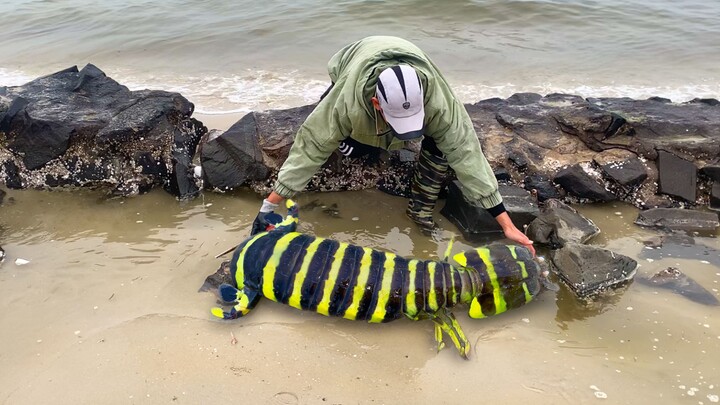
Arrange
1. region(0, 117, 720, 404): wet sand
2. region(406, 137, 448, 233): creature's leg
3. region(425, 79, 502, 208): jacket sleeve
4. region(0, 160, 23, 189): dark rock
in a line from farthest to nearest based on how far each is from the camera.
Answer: region(0, 160, 23, 189): dark rock → region(406, 137, 448, 233): creature's leg → region(425, 79, 502, 208): jacket sleeve → region(0, 117, 720, 404): wet sand


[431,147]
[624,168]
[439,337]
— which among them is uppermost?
[431,147]

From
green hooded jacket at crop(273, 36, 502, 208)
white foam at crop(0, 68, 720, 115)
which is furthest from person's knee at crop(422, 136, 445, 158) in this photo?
white foam at crop(0, 68, 720, 115)

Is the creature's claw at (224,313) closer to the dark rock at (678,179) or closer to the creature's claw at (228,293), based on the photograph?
the creature's claw at (228,293)

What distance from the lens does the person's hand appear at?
3.48 m

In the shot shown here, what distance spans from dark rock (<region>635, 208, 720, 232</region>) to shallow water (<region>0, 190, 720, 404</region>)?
0.16 metres

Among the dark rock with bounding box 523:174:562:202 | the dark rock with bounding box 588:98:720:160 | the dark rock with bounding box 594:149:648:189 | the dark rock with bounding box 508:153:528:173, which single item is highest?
the dark rock with bounding box 588:98:720:160

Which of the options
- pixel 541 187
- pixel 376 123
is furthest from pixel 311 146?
pixel 541 187

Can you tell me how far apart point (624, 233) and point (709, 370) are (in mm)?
1378

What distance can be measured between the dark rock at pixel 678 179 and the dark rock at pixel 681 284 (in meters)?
1.00

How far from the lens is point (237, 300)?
3.13 m

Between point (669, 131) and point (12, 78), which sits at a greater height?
point (12, 78)

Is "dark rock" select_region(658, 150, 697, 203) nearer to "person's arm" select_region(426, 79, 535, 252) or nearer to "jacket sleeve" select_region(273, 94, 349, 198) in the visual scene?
"person's arm" select_region(426, 79, 535, 252)

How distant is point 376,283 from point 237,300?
0.88m

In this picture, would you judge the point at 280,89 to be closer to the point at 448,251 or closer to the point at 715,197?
the point at 448,251
